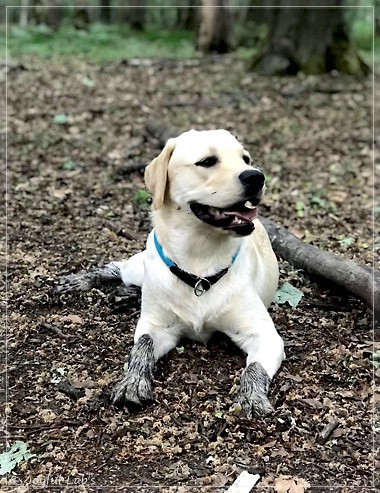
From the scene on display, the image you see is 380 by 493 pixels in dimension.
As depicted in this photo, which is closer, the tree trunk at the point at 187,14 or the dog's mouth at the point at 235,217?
the dog's mouth at the point at 235,217

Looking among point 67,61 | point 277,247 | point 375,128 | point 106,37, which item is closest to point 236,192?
point 277,247

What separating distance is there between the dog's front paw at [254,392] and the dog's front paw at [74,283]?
190 cm

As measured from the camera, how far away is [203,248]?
4.25m

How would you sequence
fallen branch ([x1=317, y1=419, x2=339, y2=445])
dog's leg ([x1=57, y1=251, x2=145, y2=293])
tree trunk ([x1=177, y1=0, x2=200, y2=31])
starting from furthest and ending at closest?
tree trunk ([x1=177, y1=0, x2=200, y2=31])
dog's leg ([x1=57, y1=251, x2=145, y2=293])
fallen branch ([x1=317, y1=419, x2=339, y2=445])

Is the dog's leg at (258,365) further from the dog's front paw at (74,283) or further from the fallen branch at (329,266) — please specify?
the dog's front paw at (74,283)

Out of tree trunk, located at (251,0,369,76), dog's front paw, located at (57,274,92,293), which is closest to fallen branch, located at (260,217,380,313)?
dog's front paw, located at (57,274,92,293)

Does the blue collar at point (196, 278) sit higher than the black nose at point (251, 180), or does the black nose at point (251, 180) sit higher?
the black nose at point (251, 180)

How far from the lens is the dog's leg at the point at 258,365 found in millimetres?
3826

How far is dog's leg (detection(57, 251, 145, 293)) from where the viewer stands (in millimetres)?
5395

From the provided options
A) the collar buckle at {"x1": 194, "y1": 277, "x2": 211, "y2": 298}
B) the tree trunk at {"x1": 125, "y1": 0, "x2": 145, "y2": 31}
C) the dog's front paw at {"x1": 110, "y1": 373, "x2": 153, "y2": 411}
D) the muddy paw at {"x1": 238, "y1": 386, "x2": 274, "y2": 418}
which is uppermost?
A: the collar buckle at {"x1": 194, "y1": 277, "x2": 211, "y2": 298}

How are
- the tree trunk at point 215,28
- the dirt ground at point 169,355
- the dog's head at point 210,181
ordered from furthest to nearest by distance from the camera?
the tree trunk at point 215,28
the dog's head at point 210,181
the dirt ground at point 169,355

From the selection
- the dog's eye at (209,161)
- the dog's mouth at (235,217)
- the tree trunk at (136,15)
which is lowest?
the tree trunk at (136,15)

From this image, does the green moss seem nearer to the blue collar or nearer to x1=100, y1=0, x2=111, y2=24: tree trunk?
x1=100, y1=0, x2=111, y2=24: tree trunk

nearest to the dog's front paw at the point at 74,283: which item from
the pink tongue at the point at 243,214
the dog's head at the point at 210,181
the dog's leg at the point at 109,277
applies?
the dog's leg at the point at 109,277
